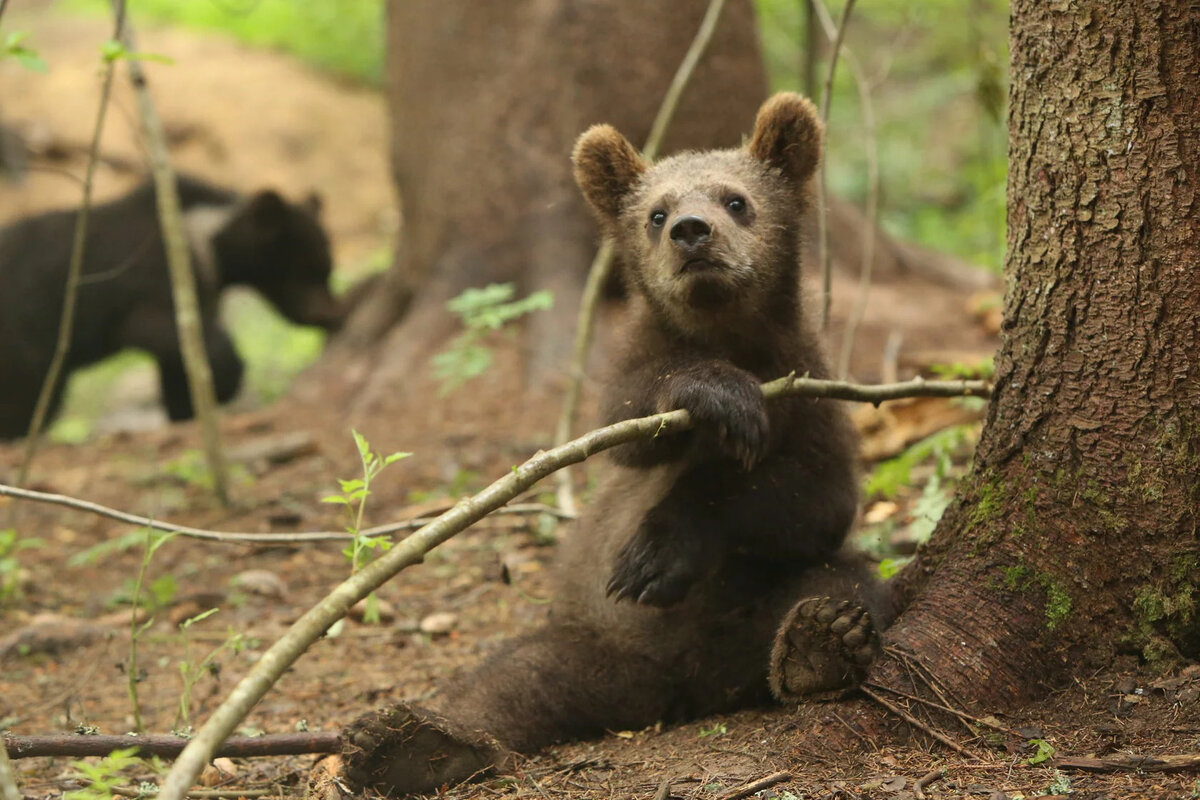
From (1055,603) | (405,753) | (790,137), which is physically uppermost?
(790,137)

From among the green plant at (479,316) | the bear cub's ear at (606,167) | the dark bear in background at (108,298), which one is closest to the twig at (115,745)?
the bear cub's ear at (606,167)

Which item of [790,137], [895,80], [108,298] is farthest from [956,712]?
[895,80]

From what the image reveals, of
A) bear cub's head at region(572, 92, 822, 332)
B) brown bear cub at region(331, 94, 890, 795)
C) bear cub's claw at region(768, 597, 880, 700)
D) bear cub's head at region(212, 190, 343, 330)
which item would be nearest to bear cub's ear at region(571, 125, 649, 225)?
bear cub's head at region(572, 92, 822, 332)

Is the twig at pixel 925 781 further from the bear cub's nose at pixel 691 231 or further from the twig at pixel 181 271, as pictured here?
the twig at pixel 181 271

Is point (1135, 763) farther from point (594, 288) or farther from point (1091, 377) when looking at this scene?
point (594, 288)

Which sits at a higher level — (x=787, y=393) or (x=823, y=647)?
(x=787, y=393)

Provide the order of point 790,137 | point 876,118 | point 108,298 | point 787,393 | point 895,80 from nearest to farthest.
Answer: point 787,393
point 790,137
point 108,298
point 876,118
point 895,80

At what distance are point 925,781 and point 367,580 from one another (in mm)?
1672

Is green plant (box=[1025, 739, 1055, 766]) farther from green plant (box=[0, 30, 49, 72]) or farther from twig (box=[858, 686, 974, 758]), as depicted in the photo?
green plant (box=[0, 30, 49, 72])

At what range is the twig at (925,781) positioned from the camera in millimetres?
3053

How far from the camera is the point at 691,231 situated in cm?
416

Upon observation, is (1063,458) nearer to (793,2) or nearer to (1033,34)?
(1033,34)

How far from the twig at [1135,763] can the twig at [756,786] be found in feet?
2.48

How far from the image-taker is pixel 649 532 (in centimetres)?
407
